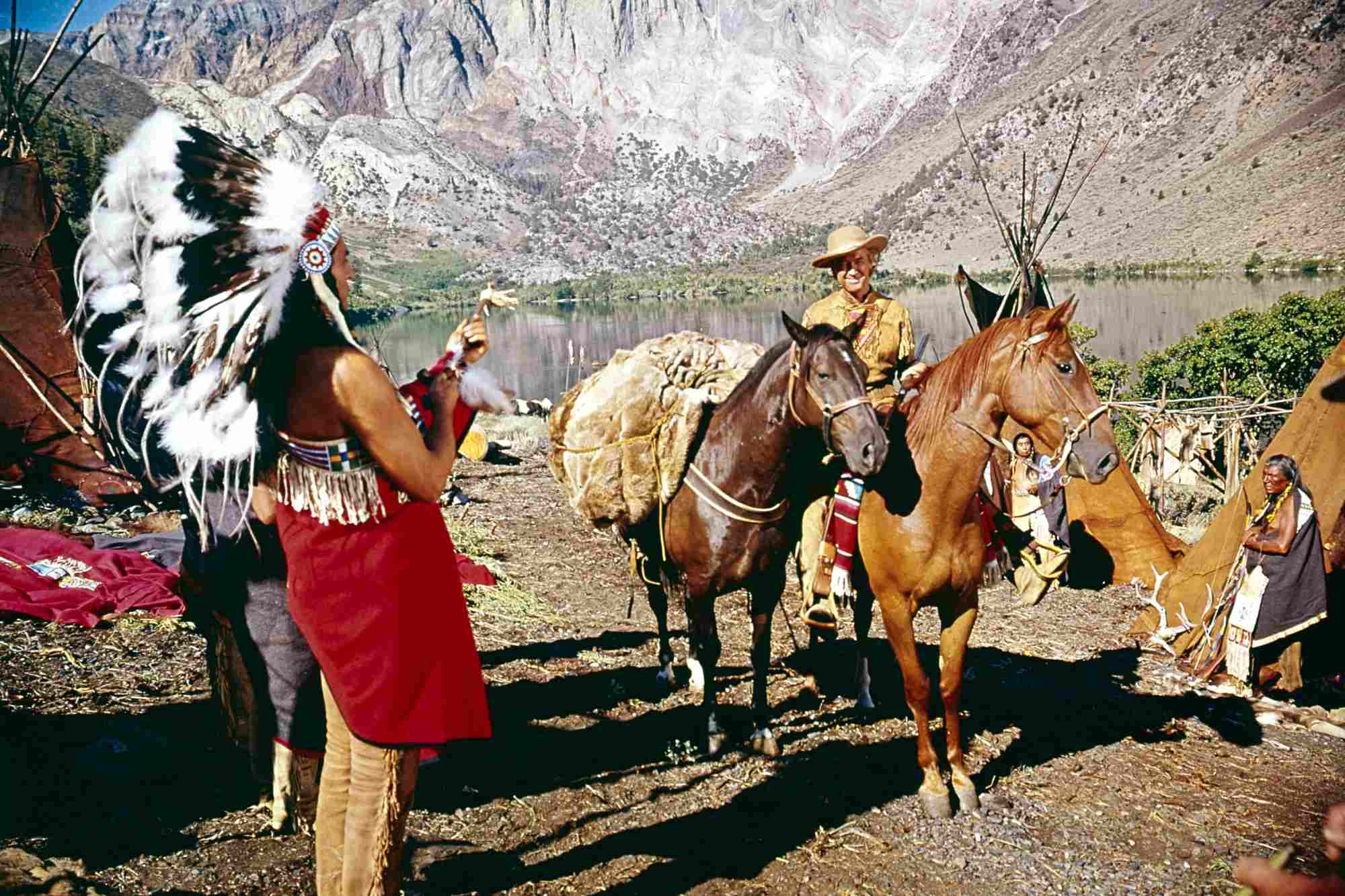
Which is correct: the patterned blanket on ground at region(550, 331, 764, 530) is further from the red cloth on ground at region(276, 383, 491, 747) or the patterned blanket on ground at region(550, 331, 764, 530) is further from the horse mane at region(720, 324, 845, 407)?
the red cloth on ground at region(276, 383, 491, 747)

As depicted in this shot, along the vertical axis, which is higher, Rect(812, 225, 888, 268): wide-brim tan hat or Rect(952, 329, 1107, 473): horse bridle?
Rect(812, 225, 888, 268): wide-brim tan hat

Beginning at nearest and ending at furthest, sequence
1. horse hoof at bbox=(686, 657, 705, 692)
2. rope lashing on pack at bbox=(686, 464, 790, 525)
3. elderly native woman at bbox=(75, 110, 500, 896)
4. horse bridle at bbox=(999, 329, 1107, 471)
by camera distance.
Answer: elderly native woman at bbox=(75, 110, 500, 896), horse bridle at bbox=(999, 329, 1107, 471), rope lashing on pack at bbox=(686, 464, 790, 525), horse hoof at bbox=(686, 657, 705, 692)

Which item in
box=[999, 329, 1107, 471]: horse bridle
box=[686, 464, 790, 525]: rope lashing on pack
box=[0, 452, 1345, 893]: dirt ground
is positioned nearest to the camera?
box=[0, 452, 1345, 893]: dirt ground

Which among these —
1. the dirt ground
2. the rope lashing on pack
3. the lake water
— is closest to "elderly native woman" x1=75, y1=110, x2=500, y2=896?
the dirt ground

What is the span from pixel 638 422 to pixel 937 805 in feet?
9.74

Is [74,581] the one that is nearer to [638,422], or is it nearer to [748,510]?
[638,422]

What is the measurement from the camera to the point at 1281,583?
727 cm

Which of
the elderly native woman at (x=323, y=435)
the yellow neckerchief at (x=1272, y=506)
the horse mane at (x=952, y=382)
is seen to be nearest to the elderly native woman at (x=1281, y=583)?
the yellow neckerchief at (x=1272, y=506)

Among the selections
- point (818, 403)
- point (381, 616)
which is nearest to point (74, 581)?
point (381, 616)

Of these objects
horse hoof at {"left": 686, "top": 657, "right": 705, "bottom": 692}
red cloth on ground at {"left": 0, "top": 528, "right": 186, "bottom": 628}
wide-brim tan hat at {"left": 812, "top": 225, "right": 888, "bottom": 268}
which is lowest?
horse hoof at {"left": 686, "top": 657, "right": 705, "bottom": 692}

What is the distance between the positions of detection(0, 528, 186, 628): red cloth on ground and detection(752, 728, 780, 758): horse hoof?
4597mm

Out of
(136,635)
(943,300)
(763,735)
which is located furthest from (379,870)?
(943,300)

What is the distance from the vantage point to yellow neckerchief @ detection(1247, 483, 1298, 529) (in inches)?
287

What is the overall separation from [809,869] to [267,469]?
335cm
